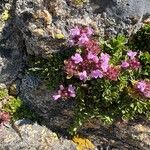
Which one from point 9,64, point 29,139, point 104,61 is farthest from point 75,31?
point 29,139

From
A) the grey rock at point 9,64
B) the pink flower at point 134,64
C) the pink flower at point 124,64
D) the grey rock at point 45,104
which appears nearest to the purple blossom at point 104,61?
the pink flower at point 124,64

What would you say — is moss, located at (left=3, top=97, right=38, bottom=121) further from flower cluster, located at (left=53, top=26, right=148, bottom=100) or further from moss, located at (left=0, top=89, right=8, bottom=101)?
flower cluster, located at (left=53, top=26, right=148, bottom=100)

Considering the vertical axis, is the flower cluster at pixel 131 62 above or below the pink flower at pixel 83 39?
below

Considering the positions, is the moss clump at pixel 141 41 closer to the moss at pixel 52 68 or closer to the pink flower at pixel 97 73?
the pink flower at pixel 97 73

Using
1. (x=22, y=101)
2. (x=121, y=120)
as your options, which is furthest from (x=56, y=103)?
(x=121, y=120)

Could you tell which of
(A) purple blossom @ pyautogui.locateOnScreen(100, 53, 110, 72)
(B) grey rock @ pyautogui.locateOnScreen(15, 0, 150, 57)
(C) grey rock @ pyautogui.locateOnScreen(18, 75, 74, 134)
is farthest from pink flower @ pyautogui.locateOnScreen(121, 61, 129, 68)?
(C) grey rock @ pyautogui.locateOnScreen(18, 75, 74, 134)

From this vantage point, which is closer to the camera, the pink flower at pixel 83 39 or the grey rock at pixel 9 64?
the pink flower at pixel 83 39

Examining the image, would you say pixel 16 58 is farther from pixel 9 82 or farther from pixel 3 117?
pixel 3 117
